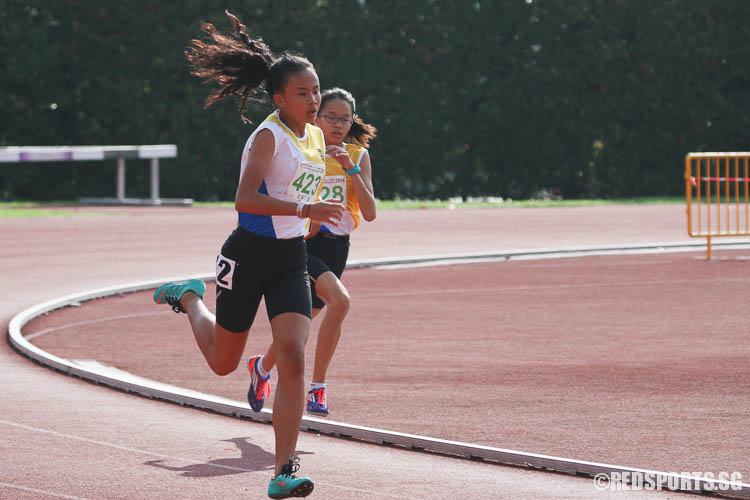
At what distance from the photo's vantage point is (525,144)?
3653cm

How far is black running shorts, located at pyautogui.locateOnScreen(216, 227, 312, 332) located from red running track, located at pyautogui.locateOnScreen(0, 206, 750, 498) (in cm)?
93

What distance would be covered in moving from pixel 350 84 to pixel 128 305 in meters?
22.3

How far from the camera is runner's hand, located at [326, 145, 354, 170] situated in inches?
331

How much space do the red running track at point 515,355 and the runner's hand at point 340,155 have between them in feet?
5.25

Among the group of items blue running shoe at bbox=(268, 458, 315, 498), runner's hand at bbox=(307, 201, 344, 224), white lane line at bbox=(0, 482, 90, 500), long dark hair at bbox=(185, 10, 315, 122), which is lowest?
white lane line at bbox=(0, 482, 90, 500)

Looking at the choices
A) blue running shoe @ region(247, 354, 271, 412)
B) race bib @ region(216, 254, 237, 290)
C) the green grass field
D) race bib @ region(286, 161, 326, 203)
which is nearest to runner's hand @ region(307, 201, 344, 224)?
race bib @ region(286, 161, 326, 203)

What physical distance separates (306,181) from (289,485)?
1653mm

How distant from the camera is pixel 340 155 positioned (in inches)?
331

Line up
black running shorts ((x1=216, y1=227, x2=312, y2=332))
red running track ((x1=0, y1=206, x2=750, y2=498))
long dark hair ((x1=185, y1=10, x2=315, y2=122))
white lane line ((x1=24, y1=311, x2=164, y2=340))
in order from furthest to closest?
1. white lane line ((x1=24, y1=311, x2=164, y2=340))
2. red running track ((x1=0, y1=206, x2=750, y2=498))
3. long dark hair ((x1=185, y1=10, x2=315, y2=122))
4. black running shorts ((x1=216, y1=227, x2=312, y2=332))

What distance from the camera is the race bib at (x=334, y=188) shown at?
8828mm

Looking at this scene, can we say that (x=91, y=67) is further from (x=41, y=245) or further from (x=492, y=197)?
(x=41, y=245)

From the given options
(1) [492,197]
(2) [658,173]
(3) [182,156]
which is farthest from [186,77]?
(2) [658,173]

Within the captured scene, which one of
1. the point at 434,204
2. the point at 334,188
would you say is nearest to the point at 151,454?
the point at 334,188

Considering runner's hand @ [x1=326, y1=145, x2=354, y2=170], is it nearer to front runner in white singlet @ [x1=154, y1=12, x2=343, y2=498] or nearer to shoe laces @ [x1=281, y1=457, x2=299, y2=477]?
front runner in white singlet @ [x1=154, y1=12, x2=343, y2=498]
